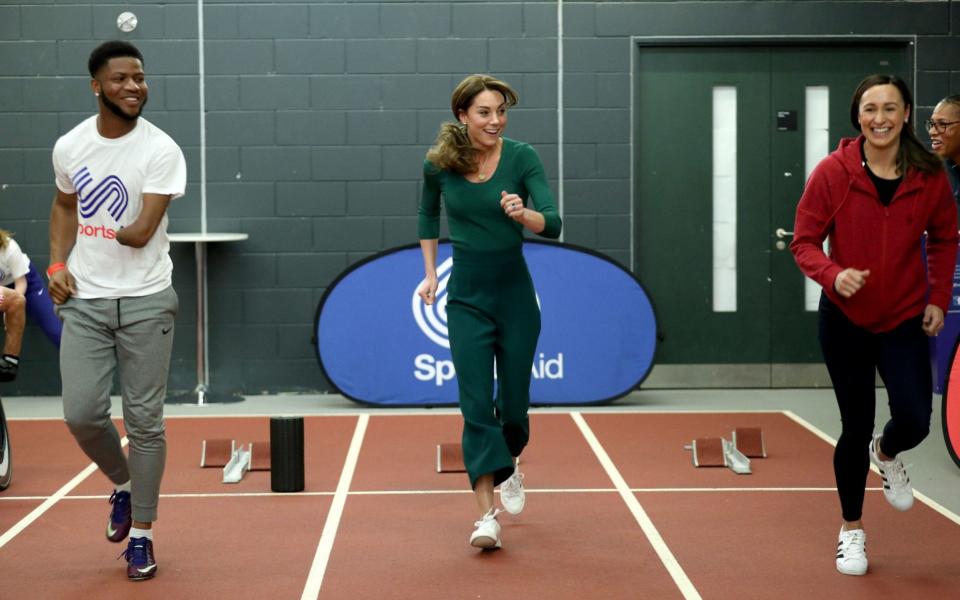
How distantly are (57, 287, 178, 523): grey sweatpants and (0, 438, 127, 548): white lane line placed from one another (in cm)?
50

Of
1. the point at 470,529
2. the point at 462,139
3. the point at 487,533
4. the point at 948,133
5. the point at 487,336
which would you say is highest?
the point at 948,133

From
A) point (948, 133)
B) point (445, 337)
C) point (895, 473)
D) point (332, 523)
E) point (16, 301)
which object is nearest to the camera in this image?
point (895, 473)

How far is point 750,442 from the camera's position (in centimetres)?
716

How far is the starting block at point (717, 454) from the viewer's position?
6859 millimetres

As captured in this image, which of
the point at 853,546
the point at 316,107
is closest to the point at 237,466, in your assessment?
the point at 853,546

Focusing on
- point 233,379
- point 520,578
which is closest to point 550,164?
point 233,379

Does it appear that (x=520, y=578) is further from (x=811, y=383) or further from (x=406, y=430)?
(x=811, y=383)

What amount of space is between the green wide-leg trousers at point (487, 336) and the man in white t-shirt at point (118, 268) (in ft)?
3.62

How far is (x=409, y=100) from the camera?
9695mm

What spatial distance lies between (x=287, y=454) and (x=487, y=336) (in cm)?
154

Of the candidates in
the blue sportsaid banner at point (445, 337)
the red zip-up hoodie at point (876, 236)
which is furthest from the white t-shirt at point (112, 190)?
the blue sportsaid banner at point (445, 337)

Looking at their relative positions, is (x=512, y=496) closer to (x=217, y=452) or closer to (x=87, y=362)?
(x=87, y=362)

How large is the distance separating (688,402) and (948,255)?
4.60m

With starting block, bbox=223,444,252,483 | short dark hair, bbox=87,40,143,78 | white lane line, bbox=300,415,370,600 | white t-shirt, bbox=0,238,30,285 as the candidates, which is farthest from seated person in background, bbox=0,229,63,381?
short dark hair, bbox=87,40,143,78
